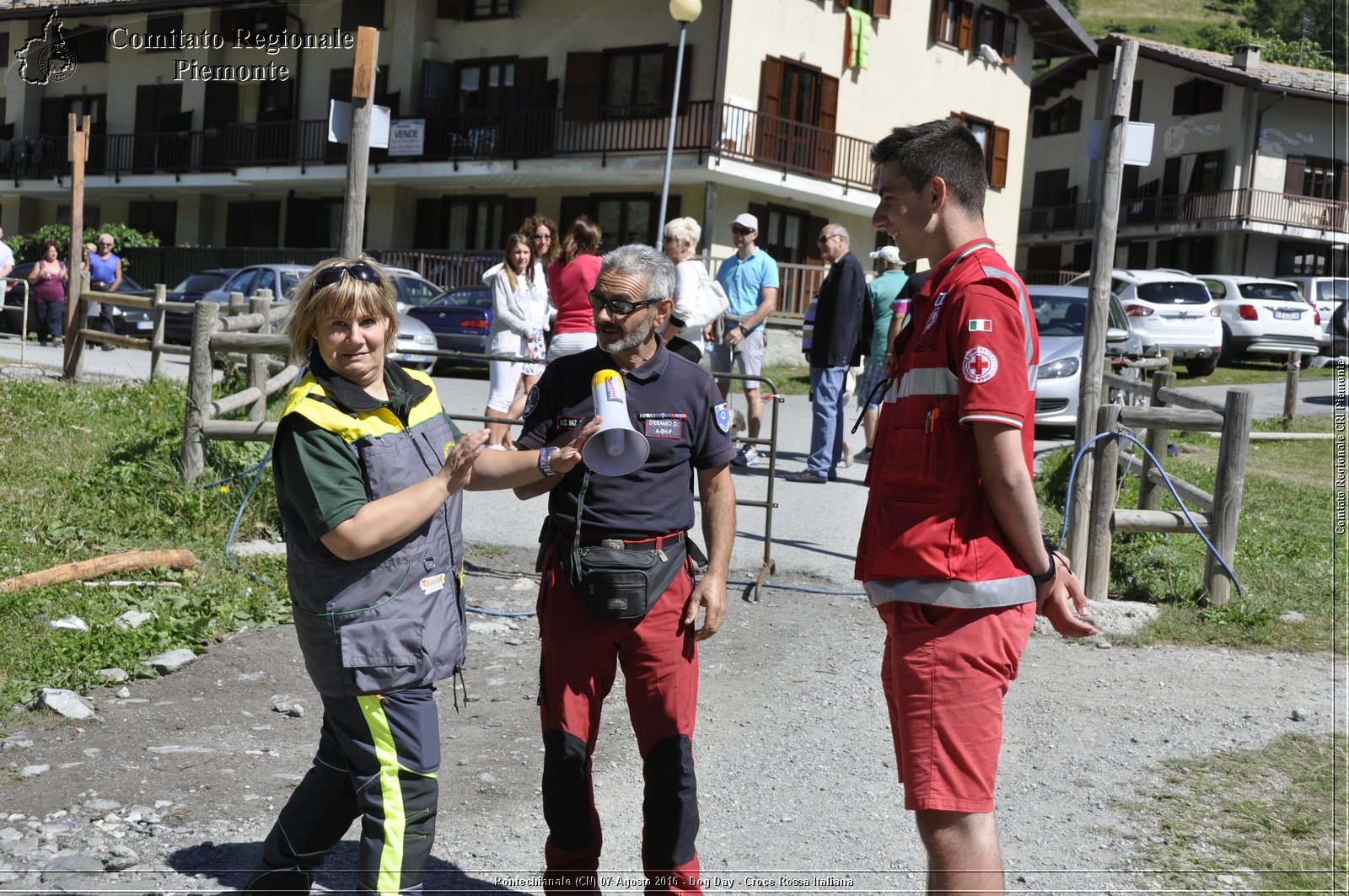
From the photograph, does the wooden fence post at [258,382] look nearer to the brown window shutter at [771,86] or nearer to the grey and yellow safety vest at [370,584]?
the grey and yellow safety vest at [370,584]

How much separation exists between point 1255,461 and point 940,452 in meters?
12.5

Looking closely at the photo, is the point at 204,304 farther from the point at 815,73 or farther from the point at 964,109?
the point at 964,109

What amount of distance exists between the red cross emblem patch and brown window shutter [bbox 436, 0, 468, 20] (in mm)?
32599

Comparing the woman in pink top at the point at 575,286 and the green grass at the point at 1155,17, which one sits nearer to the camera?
the woman in pink top at the point at 575,286

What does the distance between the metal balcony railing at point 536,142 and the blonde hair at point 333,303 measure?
82.9ft

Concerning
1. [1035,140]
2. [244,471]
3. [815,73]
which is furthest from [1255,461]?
[1035,140]

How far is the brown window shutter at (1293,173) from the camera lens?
41.8 meters

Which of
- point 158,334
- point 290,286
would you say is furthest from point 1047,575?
point 290,286

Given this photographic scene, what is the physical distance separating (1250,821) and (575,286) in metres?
5.59

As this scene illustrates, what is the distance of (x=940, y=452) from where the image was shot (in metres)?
2.97

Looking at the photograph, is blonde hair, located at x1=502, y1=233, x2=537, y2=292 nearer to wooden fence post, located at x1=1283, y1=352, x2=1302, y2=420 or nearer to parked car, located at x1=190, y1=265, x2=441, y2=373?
parked car, located at x1=190, y1=265, x2=441, y2=373

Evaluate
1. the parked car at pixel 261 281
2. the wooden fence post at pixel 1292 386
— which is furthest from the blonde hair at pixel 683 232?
the parked car at pixel 261 281

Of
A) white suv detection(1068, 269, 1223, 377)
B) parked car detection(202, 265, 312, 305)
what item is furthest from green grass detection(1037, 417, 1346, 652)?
parked car detection(202, 265, 312, 305)

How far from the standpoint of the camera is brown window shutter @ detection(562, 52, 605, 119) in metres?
30.6
